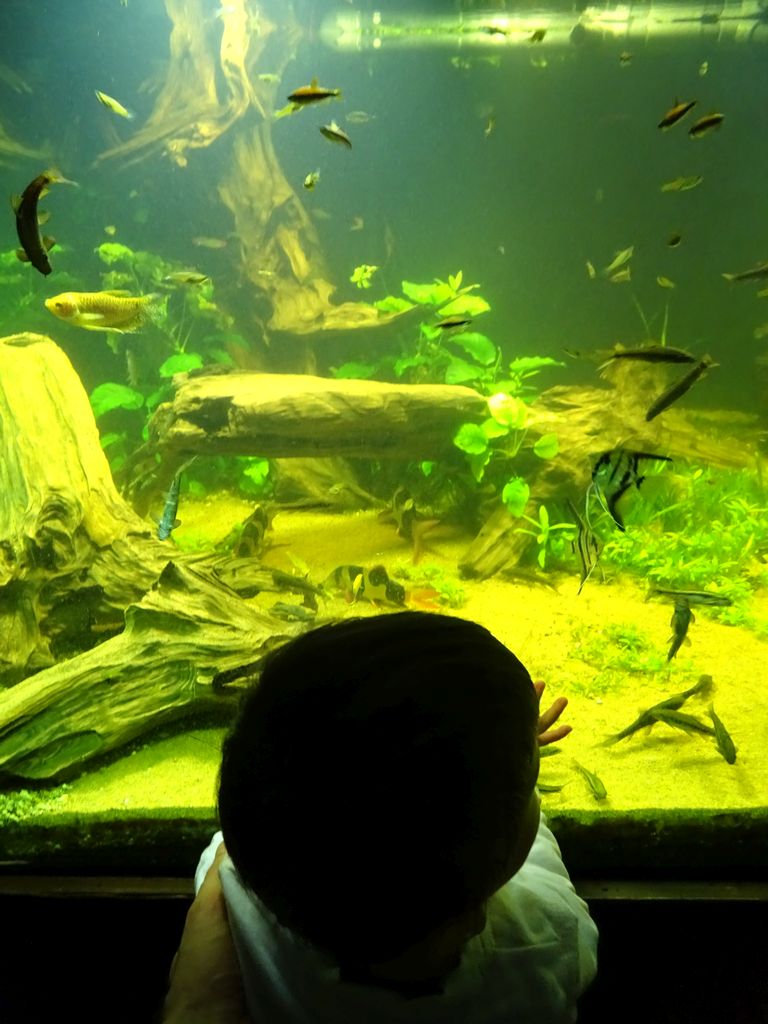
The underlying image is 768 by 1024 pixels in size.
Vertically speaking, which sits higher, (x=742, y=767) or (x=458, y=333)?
Answer: (x=458, y=333)

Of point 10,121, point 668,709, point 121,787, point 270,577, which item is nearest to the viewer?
point 121,787

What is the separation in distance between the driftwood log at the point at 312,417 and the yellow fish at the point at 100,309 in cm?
131

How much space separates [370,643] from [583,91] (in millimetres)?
13027

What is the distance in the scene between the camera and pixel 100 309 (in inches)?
151

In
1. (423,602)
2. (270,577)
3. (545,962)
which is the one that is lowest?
(423,602)

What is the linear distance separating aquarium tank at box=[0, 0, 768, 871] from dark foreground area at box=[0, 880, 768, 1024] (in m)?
0.13

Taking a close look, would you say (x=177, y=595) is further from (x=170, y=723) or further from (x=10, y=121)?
(x=10, y=121)

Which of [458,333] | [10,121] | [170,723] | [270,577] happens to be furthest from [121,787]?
[10,121]

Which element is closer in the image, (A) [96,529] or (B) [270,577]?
(A) [96,529]

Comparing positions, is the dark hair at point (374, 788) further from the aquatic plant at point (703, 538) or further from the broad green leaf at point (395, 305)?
the broad green leaf at point (395, 305)

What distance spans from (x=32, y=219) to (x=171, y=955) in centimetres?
252

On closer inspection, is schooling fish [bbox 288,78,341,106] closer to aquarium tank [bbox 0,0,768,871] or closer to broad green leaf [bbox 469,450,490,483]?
aquarium tank [bbox 0,0,768,871]

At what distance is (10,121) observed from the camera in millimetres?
10031

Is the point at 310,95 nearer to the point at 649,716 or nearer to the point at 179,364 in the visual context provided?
the point at 179,364
